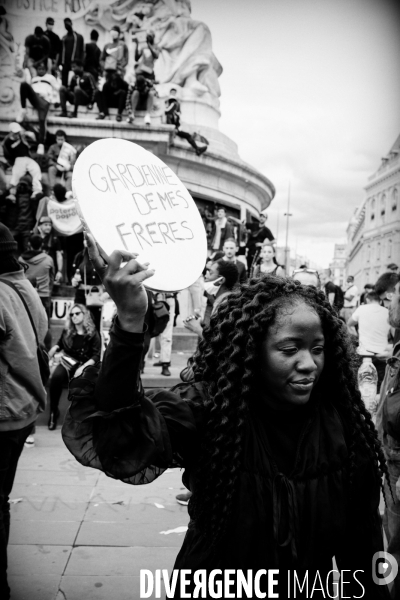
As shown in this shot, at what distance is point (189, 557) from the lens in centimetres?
154

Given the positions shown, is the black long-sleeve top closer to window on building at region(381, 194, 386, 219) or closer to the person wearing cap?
the person wearing cap

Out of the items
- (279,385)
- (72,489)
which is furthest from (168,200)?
(72,489)

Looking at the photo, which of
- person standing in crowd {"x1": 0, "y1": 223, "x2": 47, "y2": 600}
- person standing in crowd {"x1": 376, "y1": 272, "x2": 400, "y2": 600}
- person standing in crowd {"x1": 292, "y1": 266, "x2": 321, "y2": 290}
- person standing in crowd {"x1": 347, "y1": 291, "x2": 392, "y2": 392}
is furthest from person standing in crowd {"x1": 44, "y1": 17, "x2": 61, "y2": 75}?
person standing in crowd {"x1": 376, "y1": 272, "x2": 400, "y2": 600}

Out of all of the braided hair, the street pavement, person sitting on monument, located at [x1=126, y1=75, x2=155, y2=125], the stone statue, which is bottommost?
the street pavement

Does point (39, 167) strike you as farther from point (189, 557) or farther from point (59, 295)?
point (189, 557)

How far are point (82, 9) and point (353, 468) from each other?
66.7 ft

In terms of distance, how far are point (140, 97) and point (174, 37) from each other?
5238 mm

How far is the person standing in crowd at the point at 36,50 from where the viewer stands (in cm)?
1515

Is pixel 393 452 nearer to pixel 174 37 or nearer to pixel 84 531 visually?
pixel 84 531

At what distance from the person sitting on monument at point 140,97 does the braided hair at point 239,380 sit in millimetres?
13014

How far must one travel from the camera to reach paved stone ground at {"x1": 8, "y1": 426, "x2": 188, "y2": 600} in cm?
310

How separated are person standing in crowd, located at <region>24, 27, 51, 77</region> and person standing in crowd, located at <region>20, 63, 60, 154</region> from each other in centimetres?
16

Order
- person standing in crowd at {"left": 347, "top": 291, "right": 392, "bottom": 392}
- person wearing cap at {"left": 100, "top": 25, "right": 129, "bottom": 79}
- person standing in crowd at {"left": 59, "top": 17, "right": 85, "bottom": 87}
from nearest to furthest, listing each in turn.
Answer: person standing in crowd at {"left": 347, "top": 291, "right": 392, "bottom": 392}
person wearing cap at {"left": 100, "top": 25, "right": 129, "bottom": 79}
person standing in crowd at {"left": 59, "top": 17, "right": 85, "bottom": 87}

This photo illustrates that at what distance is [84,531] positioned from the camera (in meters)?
3.77
